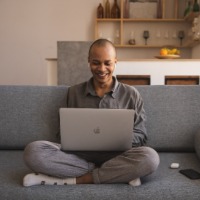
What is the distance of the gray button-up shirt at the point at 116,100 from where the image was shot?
5.22 feet

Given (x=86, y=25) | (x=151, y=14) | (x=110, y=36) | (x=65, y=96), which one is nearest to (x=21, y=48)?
(x=86, y=25)

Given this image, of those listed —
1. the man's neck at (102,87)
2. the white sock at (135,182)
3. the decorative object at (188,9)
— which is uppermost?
the decorative object at (188,9)

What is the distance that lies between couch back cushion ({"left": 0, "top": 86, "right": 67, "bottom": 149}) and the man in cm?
20

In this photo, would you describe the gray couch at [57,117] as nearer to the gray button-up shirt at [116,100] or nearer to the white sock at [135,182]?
the gray button-up shirt at [116,100]

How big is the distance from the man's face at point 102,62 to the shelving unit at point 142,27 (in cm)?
345

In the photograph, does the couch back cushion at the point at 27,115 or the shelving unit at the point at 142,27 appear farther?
the shelving unit at the point at 142,27

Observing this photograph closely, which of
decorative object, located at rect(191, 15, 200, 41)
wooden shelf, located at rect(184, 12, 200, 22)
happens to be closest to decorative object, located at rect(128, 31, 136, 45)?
wooden shelf, located at rect(184, 12, 200, 22)

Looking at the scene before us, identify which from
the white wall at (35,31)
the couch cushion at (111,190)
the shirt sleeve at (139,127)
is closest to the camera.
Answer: the couch cushion at (111,190)

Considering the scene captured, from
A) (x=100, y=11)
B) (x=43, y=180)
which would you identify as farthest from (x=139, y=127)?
(x=100, y=11)

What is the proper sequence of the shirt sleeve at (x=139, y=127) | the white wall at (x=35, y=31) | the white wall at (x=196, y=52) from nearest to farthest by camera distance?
the shirt sleeve at (x=139, y=127), the white wall at (x=196, y=52), the white wall at (x=35, y=31)

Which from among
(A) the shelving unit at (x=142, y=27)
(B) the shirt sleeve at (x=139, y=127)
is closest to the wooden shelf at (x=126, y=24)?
(A) the shelving unit at (x=142, y=27)

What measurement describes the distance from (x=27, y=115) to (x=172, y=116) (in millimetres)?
843

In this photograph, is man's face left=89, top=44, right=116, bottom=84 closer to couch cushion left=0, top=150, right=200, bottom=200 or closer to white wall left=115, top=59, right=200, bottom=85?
couch cushion left=0, top=150, right=200, bottom=200

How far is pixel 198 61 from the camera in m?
3.12
